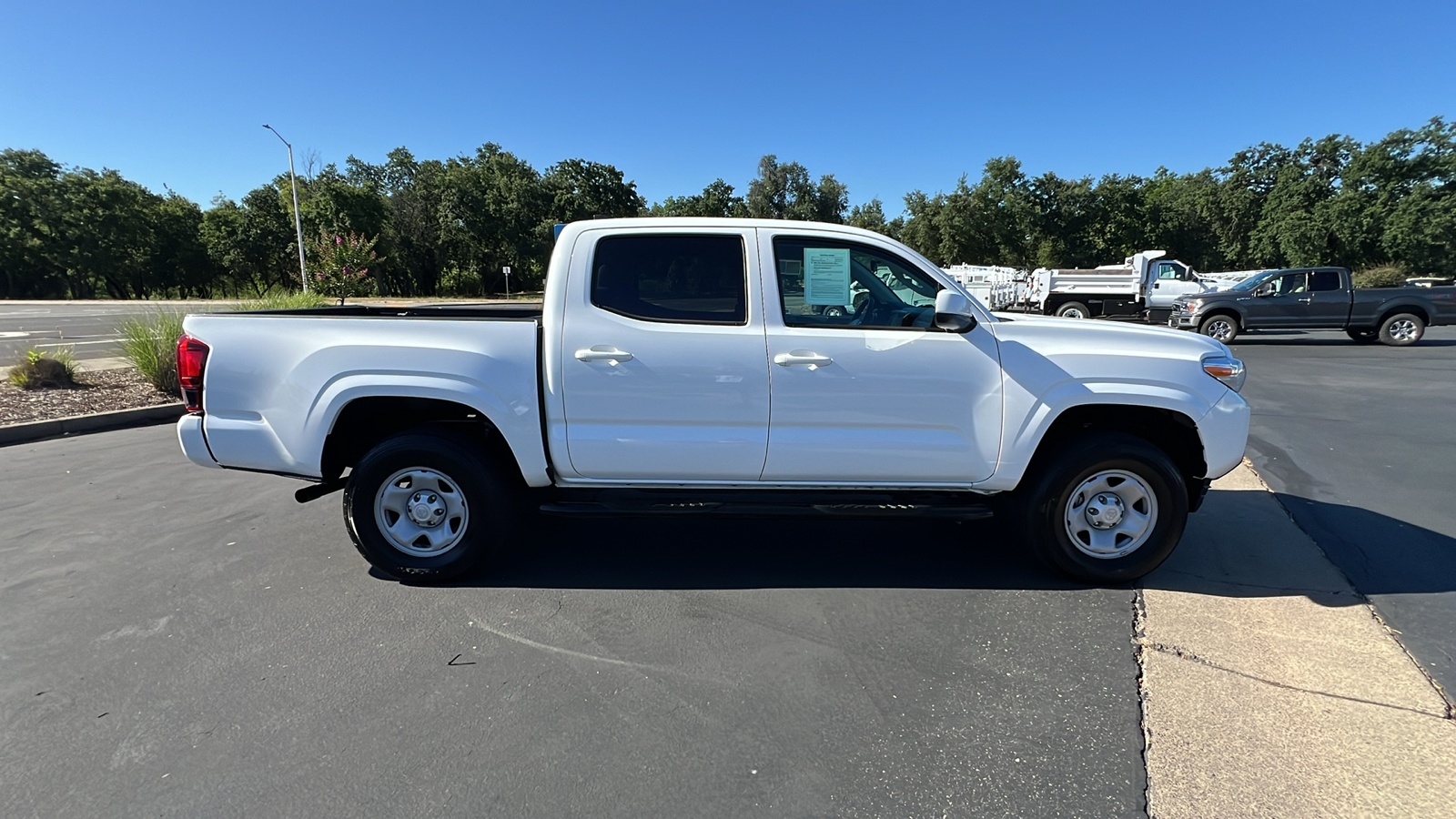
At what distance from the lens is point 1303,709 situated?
266 centimetres

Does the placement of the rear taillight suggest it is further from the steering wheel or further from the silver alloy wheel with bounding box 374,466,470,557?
the steering wheel

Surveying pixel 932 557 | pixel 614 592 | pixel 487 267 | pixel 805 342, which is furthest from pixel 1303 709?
pixel 487 267

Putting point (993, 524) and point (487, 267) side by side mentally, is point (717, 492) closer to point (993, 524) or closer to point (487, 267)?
point (993, 524)

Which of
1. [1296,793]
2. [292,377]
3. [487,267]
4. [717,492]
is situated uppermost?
[487,267]

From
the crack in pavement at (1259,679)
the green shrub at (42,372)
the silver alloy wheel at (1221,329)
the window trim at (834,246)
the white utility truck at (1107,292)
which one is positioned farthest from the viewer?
the white utility truck at (1107,292)

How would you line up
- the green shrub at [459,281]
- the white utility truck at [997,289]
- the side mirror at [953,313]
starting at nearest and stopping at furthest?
the side mirror at [953,313] → the white utility truck at [997,289] → the green shrub at [459,281]

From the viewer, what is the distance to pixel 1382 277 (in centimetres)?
3834

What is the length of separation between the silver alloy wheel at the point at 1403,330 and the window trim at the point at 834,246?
17843mm

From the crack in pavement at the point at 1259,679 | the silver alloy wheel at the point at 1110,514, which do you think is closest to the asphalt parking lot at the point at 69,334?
the silver alloy wheel at the point at 1110,514

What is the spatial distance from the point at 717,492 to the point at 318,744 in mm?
1996

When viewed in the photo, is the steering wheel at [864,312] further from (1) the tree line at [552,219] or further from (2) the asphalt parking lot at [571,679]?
(1) the tree line at [552,219]

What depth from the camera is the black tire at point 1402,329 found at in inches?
597

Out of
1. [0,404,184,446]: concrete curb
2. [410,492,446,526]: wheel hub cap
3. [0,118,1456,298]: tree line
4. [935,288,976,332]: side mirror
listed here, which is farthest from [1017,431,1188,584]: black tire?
[0,118,1456,298]: tree line

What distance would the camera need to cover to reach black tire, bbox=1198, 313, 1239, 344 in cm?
1597
